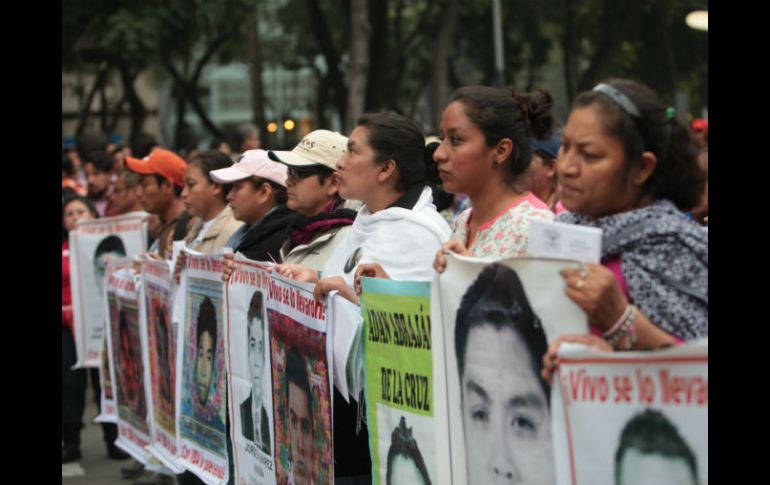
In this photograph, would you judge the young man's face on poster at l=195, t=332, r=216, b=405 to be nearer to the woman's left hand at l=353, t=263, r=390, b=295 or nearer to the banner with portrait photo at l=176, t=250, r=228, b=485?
the banner with portrait photo at l=176, t=250, r=228, b=485

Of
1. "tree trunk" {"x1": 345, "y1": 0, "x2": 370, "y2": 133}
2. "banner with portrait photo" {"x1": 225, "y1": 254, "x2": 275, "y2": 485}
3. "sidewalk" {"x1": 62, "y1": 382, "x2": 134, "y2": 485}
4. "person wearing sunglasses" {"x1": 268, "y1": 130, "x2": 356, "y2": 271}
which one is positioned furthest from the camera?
"tree trunk" {"x1": 345, "y1": 0, "x2": 370, "y2": 133}

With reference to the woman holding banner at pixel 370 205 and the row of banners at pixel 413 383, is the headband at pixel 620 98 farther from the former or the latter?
the woman holding banner at pixel 370 205

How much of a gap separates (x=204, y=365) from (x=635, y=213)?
3649 mm

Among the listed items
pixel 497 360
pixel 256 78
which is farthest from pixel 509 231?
pixel 256 78

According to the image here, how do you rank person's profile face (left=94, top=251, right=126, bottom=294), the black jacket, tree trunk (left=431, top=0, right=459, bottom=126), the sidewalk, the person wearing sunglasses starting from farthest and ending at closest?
tree trunk (left=431, top=0, right=459, bottom=126)
person's profile face (left=94, top=251, right=126, bottom=294)
the sidewalk
the black jacket
the person wearing sunglasses

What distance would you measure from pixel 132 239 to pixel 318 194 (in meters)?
3.75

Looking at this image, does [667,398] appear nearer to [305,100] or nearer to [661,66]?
[661,66]

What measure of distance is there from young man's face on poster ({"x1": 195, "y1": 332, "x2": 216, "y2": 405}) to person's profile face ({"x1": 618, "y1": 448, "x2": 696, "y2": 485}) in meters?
3.58

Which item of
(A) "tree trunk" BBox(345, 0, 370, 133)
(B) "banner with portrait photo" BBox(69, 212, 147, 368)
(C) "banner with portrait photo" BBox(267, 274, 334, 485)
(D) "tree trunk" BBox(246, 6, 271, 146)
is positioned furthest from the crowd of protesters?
(D) "tree trunk" BBox(246, 6, 271, 146)

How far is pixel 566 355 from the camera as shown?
3.30m

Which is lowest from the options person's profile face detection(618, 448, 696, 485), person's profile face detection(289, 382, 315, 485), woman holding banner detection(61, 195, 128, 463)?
woman holding banner detection(61, 195, 128, 463)

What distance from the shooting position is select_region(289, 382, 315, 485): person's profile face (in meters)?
5.17
